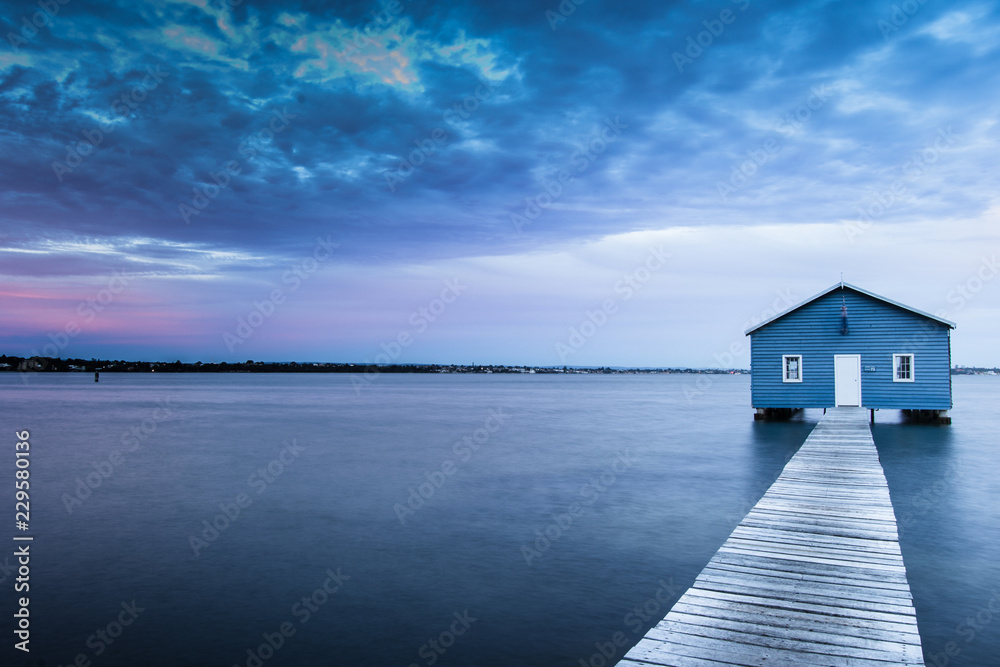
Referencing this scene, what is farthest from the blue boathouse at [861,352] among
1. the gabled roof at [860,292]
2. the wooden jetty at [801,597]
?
the wooden jetty at [801,597]

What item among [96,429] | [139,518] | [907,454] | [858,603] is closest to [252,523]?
[139,518]

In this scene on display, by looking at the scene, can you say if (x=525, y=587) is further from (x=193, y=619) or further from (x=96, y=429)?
(x=96, y=429)

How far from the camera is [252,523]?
14242 mm

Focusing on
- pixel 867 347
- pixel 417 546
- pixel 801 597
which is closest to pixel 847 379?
pixel 867 347

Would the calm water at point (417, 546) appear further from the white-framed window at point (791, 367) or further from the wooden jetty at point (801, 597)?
the white-framed window at point (791, 367)

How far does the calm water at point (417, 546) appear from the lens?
809cm

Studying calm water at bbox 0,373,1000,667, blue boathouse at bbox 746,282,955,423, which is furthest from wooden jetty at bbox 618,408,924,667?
blue boathouse at bbox 746,282,955,423

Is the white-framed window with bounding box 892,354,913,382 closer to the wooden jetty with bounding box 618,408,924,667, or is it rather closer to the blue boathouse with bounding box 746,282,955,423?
the blue boathouse with bounding box 746,282,955,423

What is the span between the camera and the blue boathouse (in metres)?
27.9

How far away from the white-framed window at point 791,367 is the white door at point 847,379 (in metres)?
1.39

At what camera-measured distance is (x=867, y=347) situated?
28.3m

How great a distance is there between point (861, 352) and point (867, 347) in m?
0.30

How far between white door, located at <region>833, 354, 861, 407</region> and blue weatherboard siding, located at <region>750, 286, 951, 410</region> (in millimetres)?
180

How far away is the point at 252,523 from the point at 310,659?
726cm
